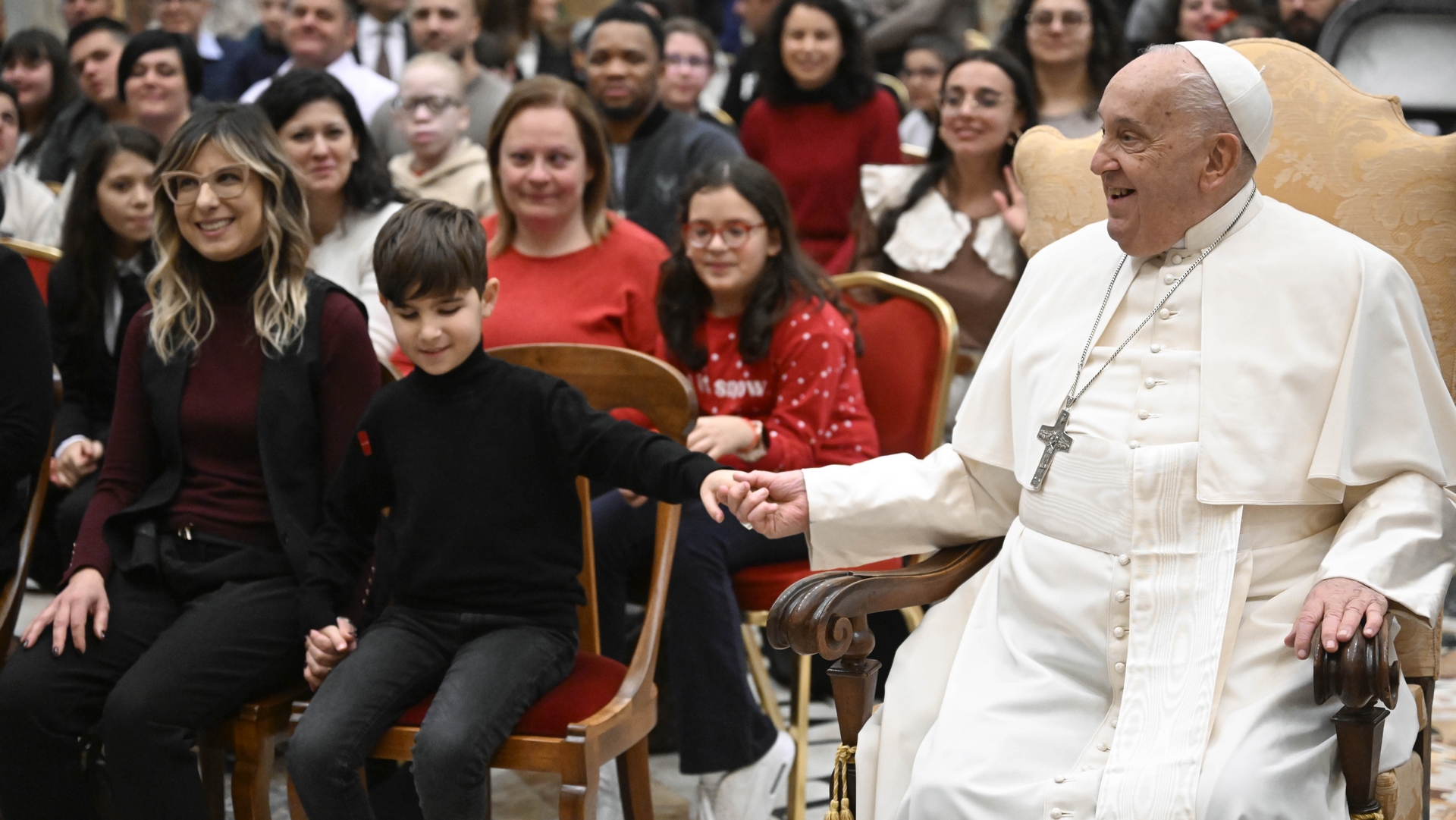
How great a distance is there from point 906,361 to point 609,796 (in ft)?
4.08

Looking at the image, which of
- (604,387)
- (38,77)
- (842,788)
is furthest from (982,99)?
(38,77)

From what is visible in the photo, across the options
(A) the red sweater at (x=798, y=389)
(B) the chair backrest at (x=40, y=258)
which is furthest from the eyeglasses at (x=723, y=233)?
(B) the chair backrest at (x=40, y=258)

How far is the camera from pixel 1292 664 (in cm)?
211

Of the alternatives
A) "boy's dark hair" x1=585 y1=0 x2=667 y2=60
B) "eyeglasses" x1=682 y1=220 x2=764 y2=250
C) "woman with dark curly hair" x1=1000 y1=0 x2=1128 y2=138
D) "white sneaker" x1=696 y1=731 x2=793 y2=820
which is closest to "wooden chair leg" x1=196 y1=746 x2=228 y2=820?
"white sneaker" x1=696 y1=731 x2=793 y2=820

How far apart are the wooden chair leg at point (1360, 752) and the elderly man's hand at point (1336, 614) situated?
0.33 ft

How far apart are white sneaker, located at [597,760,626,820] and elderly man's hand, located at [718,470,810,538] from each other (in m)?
1.02

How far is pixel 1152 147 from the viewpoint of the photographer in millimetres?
2207

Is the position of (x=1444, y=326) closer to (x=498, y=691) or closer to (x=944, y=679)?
(x=944, y=679)

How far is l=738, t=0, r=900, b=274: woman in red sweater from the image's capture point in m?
5.04

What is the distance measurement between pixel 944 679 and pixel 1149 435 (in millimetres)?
511

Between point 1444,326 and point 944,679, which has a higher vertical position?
point 1444,326

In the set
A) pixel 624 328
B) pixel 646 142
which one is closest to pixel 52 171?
pixel 646 142

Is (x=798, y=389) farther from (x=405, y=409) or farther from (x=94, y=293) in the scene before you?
(x=94, y=293)

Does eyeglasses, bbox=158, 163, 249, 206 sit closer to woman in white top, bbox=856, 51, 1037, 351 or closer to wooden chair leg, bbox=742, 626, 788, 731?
wooden chair leg, bbox=742, 626, 788, 731
